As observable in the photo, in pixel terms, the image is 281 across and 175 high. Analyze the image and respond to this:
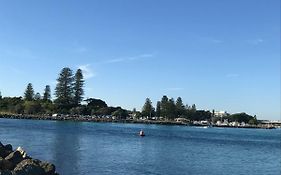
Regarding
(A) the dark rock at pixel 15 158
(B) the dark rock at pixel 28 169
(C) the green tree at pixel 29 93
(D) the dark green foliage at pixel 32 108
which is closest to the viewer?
(B) the dark rock at pixel 28 169

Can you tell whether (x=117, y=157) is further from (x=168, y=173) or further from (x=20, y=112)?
(x=20, y=112)

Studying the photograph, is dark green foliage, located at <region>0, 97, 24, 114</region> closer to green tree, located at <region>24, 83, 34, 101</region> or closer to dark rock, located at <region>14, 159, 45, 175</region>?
green tree, located at <region>24, 83, 34, 101</region>

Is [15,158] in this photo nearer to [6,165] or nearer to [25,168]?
[6,165]

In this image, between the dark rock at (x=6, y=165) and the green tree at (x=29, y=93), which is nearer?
the dark rock at (x=6, y=165)

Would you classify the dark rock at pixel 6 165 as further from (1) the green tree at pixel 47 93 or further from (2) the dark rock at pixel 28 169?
(1) the green tree at pixel 47 93

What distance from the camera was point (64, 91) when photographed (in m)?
172

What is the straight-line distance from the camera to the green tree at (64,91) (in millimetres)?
170875

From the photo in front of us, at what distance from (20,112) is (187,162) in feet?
449

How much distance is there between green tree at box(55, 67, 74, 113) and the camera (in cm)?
17088

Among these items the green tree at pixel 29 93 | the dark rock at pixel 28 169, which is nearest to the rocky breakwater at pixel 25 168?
the dark rock at pixel 28 169

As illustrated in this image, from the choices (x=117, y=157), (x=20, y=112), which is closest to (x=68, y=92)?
(x=20, y=112)

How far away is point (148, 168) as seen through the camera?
35.0 m

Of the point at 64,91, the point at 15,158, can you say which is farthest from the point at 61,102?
the point at 15,158

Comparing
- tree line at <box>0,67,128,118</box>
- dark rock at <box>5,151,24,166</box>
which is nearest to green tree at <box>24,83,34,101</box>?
tree line at <box>0,67,128,118</box>
